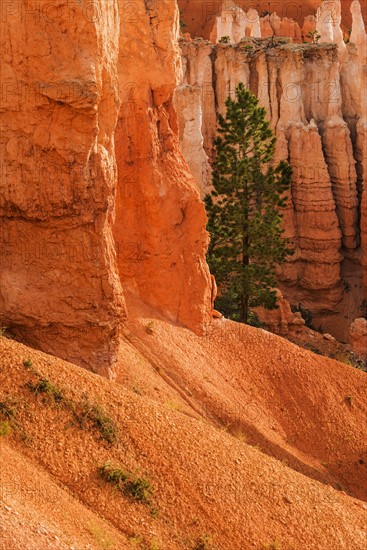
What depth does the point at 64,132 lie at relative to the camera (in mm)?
12375

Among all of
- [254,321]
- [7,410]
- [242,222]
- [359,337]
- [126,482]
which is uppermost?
[242,222]

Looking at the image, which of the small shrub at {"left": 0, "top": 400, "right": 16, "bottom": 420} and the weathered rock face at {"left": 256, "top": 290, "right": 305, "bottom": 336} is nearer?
the small shrub at {"left": 0, "top": 400, "right": 16, "bottom": 420}

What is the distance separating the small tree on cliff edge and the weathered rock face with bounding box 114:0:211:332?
8200mm

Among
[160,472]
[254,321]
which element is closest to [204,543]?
[160,472]

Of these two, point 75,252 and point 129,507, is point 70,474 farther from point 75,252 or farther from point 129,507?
point 75,252

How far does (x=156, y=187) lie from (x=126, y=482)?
8692 millimetres

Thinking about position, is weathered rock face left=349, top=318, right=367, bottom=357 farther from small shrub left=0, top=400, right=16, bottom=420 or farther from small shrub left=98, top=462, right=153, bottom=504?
small shrub left=0, top=400, right=16, bottom=420

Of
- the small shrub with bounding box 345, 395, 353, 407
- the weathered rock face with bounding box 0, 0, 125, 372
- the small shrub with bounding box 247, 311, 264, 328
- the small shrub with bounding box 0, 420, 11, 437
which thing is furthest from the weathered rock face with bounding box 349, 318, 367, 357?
the small shrub with bounding box 0, 420, 11, 437

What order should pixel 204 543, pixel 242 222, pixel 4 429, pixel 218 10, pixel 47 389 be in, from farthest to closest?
pixel 218 10, pixel 242 222, pixel 47 389, pixel 204 543, pixel 4 429

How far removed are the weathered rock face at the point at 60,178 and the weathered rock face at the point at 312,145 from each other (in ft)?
78.8

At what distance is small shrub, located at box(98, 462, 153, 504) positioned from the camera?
32.6ft

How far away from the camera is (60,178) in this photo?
41.3ft

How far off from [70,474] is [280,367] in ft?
29.0

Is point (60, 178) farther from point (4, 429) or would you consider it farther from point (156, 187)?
point (156, 187)
